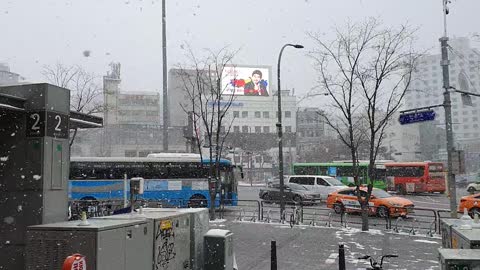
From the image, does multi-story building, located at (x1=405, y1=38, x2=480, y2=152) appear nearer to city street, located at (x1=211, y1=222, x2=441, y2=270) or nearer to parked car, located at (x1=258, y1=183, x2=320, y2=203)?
city street, located at (x1=211, y1=222, x2=441, y2=270)

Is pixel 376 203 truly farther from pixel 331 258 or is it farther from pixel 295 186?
pixel 331 258

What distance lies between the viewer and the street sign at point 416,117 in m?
16.9

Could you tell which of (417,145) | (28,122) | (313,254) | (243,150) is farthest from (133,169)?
(417,145)

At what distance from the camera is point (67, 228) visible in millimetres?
4812

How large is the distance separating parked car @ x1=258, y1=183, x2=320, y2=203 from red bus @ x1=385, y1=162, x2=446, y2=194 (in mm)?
11161

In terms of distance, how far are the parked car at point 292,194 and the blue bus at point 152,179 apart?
4.05 m

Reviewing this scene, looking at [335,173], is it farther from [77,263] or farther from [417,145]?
[417,145]

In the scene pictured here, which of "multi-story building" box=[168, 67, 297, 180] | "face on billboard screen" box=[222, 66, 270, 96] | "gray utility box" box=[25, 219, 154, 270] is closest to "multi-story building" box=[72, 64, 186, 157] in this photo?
"multi-story building" box=[168, 67, 297, 180]

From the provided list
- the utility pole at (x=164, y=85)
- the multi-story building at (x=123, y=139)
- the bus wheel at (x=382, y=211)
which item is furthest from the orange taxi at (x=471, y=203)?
the multi-story building at (x=123, y=139)

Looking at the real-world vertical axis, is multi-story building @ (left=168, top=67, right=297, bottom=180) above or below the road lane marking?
above

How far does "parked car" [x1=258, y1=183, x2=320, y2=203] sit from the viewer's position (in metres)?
30.7

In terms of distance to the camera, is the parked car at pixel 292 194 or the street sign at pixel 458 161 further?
the parked car at pixel 292 194

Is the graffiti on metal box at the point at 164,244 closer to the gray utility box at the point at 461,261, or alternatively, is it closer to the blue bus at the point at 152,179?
the gray utility box at the point at 461,261

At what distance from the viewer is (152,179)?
27.2 m
